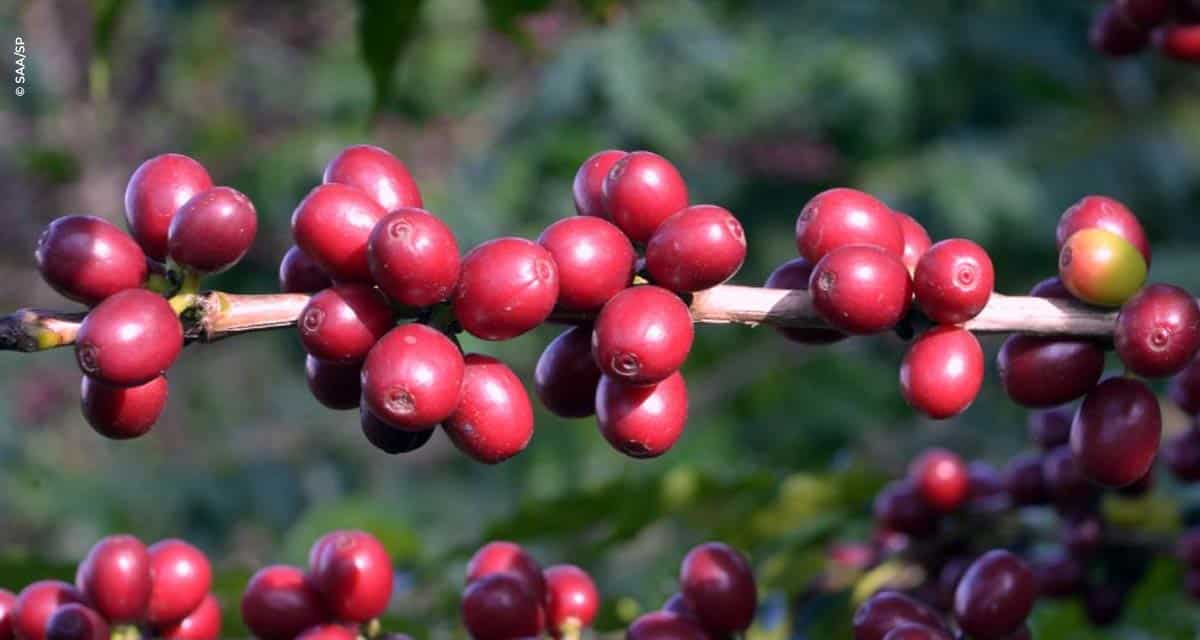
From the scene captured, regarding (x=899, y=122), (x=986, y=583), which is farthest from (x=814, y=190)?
(x=986, y=583)

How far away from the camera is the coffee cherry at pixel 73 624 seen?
1.77 metres

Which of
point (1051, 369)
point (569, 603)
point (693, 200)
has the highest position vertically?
point (1051, 369)

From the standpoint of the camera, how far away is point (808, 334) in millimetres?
1760

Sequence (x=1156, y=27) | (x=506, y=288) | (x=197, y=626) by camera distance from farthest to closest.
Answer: (x=1156, y=27) → (x=197, y=626) → (x=506, y=288)

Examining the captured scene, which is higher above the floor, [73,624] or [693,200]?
[73,624]

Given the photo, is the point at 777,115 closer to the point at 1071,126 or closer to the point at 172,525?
the point at 1071,126

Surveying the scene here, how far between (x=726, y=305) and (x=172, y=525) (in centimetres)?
548

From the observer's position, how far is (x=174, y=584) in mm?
1966

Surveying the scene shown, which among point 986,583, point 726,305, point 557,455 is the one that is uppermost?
point 726,305

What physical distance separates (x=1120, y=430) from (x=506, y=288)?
0.80 m

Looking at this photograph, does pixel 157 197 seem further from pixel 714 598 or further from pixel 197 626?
pixel 714 598

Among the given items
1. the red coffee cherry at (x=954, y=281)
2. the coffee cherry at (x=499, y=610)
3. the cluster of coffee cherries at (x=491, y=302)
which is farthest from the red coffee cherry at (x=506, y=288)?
the coffee cherry at (x=499, y=610)

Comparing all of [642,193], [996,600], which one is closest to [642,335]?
[642,193]

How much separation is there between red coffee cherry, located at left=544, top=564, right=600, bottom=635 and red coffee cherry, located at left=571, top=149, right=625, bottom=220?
63cm
